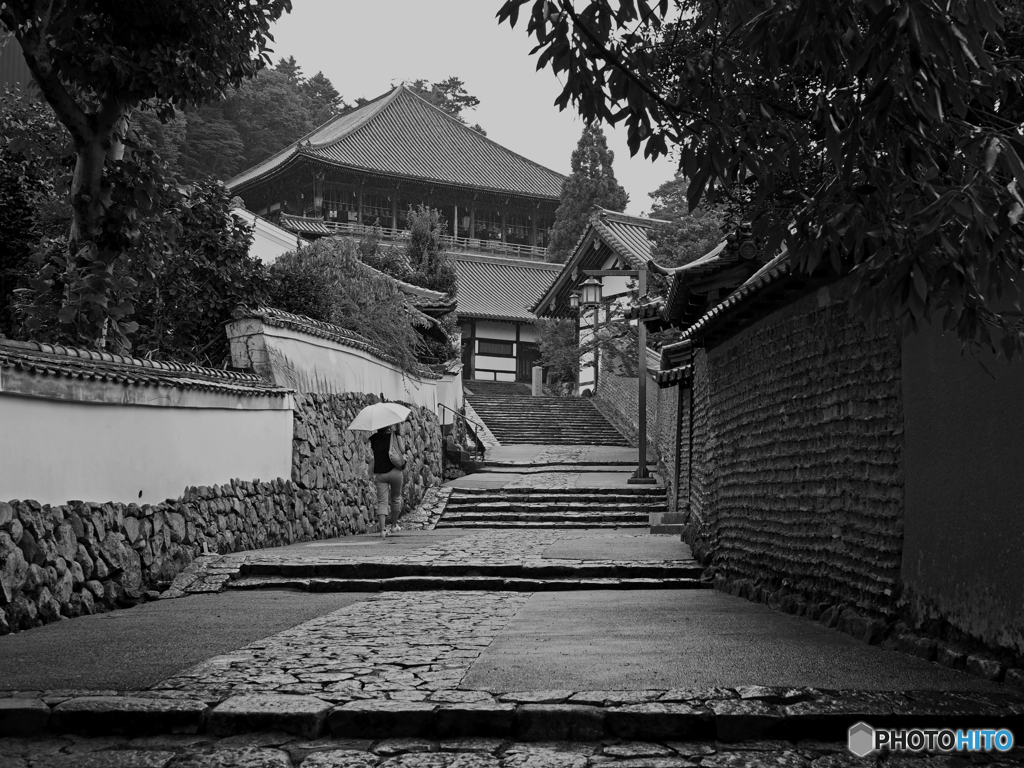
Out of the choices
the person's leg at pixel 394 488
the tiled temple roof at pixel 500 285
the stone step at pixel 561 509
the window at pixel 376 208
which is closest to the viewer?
the person's leg at pixel 394 488

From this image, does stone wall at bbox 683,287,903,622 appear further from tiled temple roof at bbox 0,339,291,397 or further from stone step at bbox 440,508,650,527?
stone step at bbox 440,508,650,527

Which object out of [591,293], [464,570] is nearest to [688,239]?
[591,293]

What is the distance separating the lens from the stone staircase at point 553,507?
1697 centimetres

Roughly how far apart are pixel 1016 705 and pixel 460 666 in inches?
113

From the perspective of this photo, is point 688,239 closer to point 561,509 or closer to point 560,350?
point 561,509

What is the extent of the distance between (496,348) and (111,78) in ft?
103

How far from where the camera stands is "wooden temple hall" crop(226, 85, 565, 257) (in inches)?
1594

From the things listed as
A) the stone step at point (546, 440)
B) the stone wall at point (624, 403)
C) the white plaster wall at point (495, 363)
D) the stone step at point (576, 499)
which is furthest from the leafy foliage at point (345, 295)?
the white plaster wall at point (495, 363)

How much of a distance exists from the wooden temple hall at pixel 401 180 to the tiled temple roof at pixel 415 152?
0.18ft

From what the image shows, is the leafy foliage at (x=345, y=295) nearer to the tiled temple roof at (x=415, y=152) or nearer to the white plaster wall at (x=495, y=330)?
the white plaster wall at (x=495, y=330)

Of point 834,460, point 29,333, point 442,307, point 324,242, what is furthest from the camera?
point 442,307

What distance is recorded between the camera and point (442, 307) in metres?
22.7

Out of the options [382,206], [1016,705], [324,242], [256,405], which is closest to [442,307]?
[324,242]

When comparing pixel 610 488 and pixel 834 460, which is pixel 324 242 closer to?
pixel 610 488
